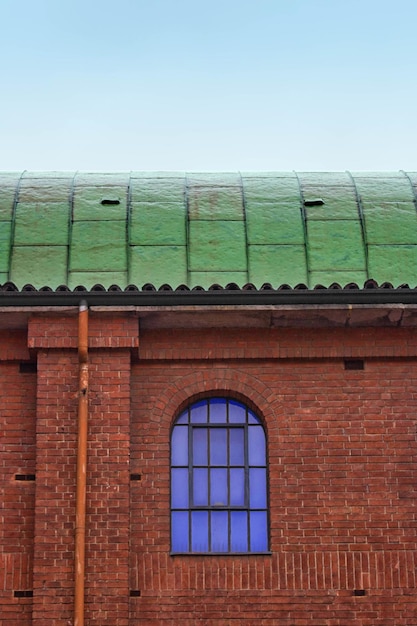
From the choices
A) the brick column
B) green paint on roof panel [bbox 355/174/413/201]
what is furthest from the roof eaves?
green paint on roof panel [bbox 355/174/413/201]

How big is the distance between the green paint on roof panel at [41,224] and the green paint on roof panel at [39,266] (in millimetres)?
114

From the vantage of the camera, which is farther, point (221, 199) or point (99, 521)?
point (221, 199)

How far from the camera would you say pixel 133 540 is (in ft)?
54.5

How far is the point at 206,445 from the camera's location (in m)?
17.3

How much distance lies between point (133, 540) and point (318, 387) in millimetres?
2982

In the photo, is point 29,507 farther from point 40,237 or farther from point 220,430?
point 40,237

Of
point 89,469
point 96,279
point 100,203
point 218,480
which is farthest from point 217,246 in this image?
point 89,469

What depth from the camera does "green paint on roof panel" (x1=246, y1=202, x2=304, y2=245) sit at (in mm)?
18656

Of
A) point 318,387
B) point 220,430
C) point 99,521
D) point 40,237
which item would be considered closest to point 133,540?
point 99,521

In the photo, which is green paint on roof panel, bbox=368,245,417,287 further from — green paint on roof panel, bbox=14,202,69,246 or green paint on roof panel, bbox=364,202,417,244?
green paint on roof panel, bbox=14,202,69,246

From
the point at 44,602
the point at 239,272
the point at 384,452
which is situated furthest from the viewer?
the point at 239,272

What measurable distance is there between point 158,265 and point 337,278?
2.36m

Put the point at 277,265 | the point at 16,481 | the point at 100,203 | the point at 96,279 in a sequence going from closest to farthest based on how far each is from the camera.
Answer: the point at 16,481 → the point at 96,279 → the point at 277,265 → the point at 100,203

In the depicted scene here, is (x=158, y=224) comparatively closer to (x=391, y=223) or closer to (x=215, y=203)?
(x=215, y=203)
